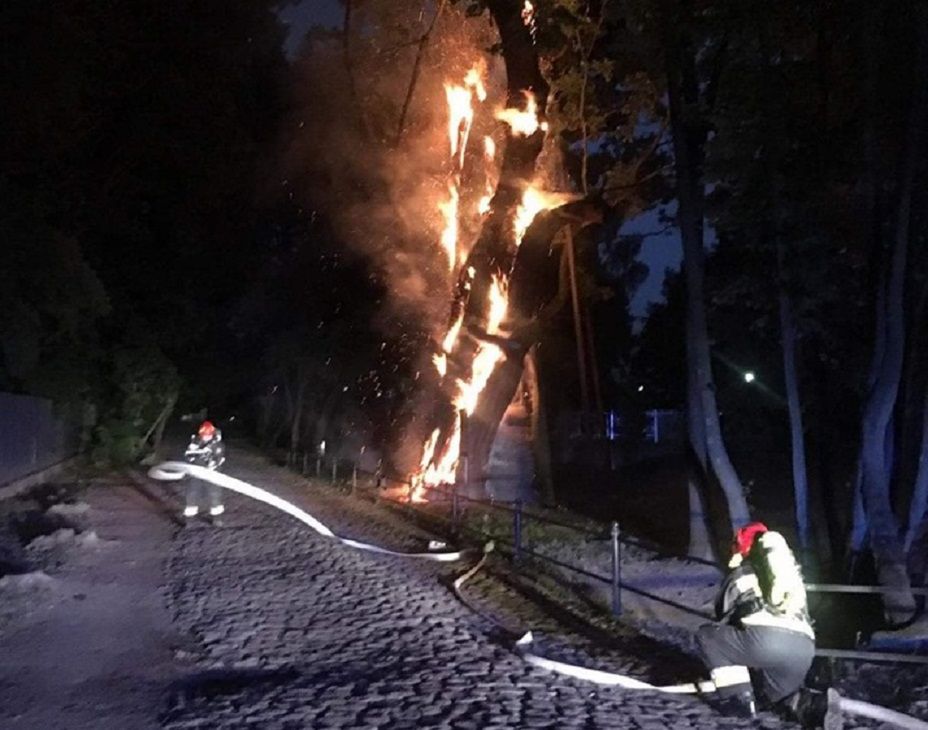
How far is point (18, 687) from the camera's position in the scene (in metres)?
9.05

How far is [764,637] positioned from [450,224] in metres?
21.3

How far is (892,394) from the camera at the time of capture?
15.0 m

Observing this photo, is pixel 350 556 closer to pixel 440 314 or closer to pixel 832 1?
pixel 832 1

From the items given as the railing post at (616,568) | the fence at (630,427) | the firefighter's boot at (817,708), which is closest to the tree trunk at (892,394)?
the railing post at (616,568)

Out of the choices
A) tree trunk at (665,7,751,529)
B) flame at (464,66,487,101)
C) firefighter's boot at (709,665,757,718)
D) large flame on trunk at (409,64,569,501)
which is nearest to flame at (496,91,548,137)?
large flame on trunk at (409,64,569,501)

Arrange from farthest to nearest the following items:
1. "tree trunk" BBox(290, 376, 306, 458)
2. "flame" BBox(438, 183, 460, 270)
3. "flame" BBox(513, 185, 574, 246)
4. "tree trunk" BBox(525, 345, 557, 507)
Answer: "tree trunk" BBox(290, 376, 306, 458)
"flame" BBox(438, 183, 460, 270)
"tree trunk" BBox(525, 345, 557, 507)
"flame" BBox(513, 185, 574, 246)

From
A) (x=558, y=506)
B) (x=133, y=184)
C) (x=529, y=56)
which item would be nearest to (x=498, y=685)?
(x=529, y=56)

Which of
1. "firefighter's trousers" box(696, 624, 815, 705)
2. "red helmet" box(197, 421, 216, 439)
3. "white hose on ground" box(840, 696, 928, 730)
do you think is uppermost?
"red helmet" box(197, 421, 216, 439)

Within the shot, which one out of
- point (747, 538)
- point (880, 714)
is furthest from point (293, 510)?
point (880, 714)

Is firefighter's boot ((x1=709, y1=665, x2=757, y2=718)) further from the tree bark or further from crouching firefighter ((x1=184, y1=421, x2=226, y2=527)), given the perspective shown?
crouching firefighter ((x1=184, y1=421, x2=226, y2=527))

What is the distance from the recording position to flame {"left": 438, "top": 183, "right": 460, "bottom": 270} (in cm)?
2798

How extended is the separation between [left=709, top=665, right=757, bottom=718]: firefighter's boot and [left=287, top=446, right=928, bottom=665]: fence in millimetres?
1458

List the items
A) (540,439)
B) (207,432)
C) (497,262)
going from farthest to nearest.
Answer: (540,439)
(497,262)
(207,432)

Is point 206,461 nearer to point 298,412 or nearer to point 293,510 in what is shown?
point 293,510
